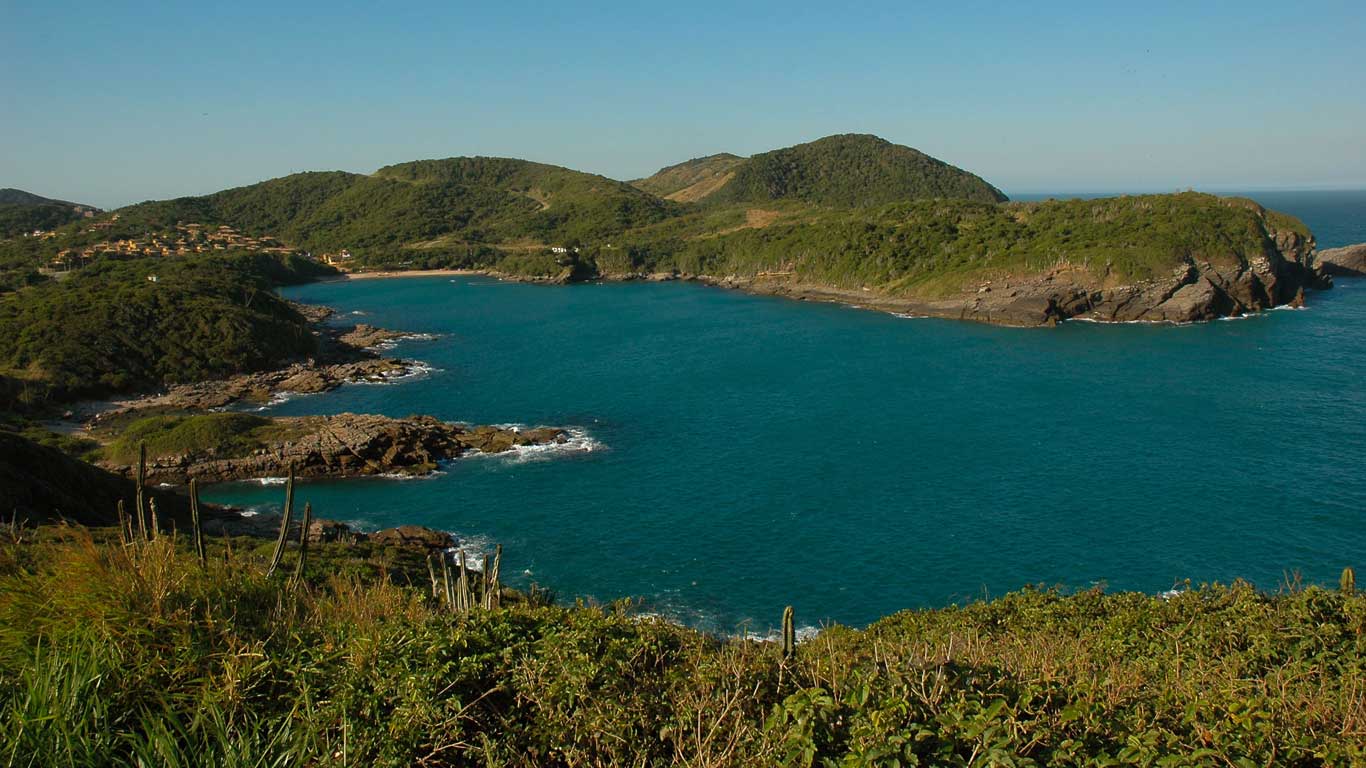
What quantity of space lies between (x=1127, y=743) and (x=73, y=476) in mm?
26029

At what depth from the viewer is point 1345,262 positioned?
8400 centimetres

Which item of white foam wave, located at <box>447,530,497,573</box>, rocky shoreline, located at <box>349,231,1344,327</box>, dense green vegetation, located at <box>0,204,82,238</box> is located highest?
dense green vegetation, located at <box>0,204,82,238</box>

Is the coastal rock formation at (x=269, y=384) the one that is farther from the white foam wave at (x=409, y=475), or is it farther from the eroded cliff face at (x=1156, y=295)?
the eroded cliff face at (x=1156, y=295)

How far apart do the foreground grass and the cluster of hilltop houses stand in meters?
111

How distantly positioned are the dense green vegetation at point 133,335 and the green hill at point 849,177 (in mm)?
111468

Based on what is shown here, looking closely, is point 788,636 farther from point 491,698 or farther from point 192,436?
point 192,436

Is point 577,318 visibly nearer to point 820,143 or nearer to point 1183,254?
point 1183,254

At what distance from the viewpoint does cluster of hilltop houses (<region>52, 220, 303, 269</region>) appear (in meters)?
98.8

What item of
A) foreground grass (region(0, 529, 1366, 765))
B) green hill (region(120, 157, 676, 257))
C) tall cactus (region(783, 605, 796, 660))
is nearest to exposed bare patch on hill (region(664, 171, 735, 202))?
green hill (region(120, 157, 676, 257))

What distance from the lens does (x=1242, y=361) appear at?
47938 mm

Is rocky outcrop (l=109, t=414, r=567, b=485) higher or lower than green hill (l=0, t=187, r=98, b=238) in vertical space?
lower

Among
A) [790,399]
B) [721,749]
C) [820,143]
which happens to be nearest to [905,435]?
[790,399]

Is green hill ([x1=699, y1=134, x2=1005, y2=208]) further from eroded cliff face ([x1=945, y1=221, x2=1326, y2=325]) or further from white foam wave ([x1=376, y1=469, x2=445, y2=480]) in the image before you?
white foam wave ([x1=376, y1=469, x2=445, y2=480])

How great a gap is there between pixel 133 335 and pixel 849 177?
478 feet
